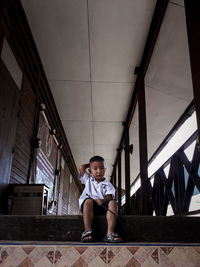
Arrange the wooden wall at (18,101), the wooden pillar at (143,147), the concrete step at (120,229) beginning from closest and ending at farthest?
the concrete step at (120,229), the wooden wall at (18,101), the wooden pillar at (143,147)

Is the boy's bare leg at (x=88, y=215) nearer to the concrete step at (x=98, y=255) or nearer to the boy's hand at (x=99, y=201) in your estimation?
the boy's hand at (x=99, y=201)

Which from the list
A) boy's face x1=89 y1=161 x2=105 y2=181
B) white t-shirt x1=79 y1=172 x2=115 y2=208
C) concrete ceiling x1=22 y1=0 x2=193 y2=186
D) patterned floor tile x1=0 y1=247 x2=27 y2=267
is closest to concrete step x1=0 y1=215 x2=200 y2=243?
patterned floor tile x1=0 y1=247 x2=27 y2=267

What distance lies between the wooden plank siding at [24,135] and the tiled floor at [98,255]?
1728 millimetres

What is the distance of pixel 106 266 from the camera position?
123cm

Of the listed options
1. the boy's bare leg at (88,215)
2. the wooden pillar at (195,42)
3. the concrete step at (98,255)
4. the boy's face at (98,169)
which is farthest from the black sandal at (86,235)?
the wooden pillar at (195,42)

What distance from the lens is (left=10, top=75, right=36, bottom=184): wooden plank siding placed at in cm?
308

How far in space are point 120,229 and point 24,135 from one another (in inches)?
87.8

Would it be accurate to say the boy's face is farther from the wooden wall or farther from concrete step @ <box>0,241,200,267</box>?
the wooden wall

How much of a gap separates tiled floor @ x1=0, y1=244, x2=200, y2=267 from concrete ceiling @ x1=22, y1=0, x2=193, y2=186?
274 cm

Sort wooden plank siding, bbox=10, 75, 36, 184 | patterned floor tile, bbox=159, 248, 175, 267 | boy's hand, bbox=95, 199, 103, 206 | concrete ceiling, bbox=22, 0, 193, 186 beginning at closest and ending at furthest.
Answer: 1. patterned floor tile, bbox=159, 248, 175, 267
2. boy's hand, bbox=95, 199, 103, 206
3. wooden plank siding, bbox=10, 75, 36, 184
4. concrete ceiling, bbox=22, 0, 193, 186

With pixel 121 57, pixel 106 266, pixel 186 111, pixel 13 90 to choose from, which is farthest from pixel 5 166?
pixel 186 111

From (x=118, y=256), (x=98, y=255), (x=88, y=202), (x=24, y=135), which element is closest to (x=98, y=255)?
(x=98, y=255)

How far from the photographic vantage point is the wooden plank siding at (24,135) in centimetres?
308

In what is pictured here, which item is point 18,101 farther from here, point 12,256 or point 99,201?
point 12,256
